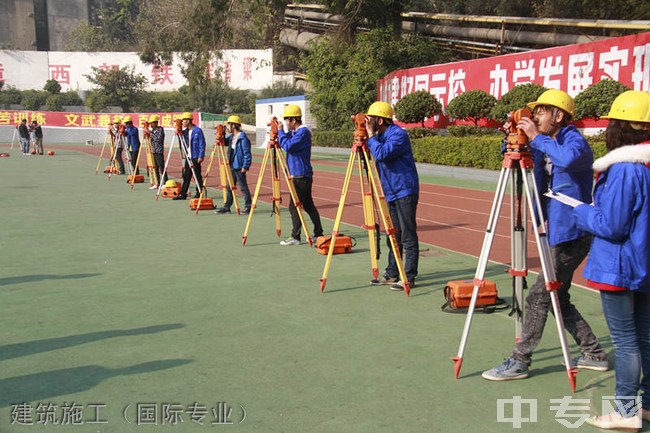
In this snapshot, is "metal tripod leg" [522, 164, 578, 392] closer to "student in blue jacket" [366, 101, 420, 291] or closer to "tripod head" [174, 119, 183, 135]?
"student in blue jacket" [366, 101, 420, 291]

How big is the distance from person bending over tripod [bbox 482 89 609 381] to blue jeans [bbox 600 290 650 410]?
0.68m

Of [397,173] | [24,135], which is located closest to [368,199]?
[397,173]

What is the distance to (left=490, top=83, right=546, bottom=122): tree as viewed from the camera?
17062 millimetres

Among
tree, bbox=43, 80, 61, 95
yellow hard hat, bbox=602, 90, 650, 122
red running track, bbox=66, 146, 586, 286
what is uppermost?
tree, bbox=43, 80, 61, 95

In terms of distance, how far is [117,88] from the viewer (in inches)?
1977

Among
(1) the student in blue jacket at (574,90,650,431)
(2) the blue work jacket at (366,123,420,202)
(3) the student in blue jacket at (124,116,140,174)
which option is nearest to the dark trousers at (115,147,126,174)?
(3) the student in blue jacket at (124,116,140,174)

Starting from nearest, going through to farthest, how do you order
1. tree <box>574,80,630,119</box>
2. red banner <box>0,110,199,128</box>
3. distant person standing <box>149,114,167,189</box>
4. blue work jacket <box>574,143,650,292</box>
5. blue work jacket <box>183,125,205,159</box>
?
blue work jacket <box>574,143,650,292</box>
blue work jacket <box>183,125,205,159</box>
tree <box>574,80,630,119</box>
distant person standing <box>149,114,167,189</box>
red banner <box>0,110,199,128</box>

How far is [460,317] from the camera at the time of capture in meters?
5.69

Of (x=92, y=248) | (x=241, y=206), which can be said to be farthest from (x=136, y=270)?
(x=241, y=206)

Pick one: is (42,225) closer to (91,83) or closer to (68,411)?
(68,411)

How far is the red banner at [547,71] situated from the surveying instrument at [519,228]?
11.7 meters

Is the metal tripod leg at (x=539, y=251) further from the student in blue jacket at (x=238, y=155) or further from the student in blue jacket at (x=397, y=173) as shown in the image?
the student in blue jacket at (x=238, y=155)

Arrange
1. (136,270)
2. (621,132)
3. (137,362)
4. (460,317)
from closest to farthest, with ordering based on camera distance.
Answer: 1. (621,132)
2. (137,362)
3. (460,317)
4. (136,270)

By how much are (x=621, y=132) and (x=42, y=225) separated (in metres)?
9.45
